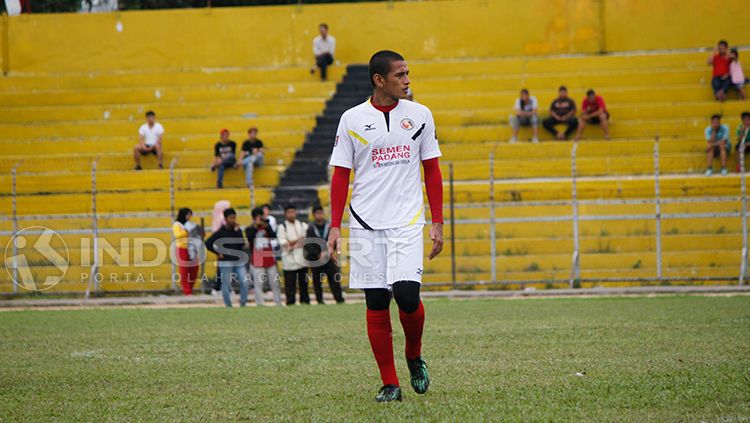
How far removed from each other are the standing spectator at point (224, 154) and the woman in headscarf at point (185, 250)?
112 inches

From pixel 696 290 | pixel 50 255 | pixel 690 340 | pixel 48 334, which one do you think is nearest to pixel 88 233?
pixel 50 255

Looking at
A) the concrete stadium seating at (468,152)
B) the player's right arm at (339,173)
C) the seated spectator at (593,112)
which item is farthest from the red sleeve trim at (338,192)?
the seated spectator at (593,112)

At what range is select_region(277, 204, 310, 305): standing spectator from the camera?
2005cm

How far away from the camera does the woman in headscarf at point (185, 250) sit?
21.7 m

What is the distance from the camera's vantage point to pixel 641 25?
1201 inches

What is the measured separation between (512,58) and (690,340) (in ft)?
65.5

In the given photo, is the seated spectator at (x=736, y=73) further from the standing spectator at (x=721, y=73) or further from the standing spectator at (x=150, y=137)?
the standing spectator at (x=150, y=137)

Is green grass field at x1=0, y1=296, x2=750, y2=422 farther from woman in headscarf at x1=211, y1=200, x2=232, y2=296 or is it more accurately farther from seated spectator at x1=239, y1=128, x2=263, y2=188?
seated spectator at x1=239, y1=128, x2=263, y2=188

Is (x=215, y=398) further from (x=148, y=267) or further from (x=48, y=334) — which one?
(x=148, y=267)

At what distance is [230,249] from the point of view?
20141mm

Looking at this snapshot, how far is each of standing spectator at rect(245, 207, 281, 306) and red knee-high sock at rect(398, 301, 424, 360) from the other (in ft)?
42.8

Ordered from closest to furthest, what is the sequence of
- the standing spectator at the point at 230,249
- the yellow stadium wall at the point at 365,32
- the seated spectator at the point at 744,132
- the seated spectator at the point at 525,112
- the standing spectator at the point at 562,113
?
1. the standing spectator at the point at 230,249
2. the seated spectator at the point at 744,132
3. the standing spectator at the point at 562,113
4. the seated spectator at the point at 525,112
5. the yellow stadium wall at the point at 365,32

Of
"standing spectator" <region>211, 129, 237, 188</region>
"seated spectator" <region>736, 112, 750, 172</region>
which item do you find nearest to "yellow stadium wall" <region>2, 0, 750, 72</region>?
"standing spectator" <region>211, 129, 237, 188</region>

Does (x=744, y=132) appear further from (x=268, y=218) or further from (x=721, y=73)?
(x=268, y=218)
